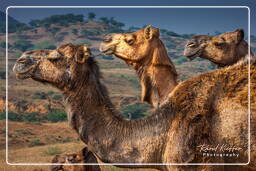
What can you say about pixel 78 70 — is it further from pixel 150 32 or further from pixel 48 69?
pixel 150 32

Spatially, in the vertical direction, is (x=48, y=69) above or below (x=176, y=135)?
above

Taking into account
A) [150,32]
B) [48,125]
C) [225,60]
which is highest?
[150,32]

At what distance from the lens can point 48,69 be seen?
6027mm

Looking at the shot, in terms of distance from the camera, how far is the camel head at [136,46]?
A: 8.98m

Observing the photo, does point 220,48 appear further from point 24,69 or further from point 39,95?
point 39,95

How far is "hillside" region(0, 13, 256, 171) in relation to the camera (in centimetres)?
1891

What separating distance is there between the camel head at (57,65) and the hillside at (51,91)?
8.13 metres

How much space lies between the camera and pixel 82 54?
237 inches

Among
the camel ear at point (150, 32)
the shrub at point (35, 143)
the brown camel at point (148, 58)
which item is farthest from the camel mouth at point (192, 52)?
the shrub at point (35, 143)

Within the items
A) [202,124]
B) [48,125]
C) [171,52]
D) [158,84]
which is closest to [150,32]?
[158,84]

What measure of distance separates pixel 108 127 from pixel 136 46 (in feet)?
11.5

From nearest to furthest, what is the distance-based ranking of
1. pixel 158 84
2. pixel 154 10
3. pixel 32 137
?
pixel 154 10 → pixel 158 84 → pixel 32 137

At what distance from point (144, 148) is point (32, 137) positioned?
68.5ft

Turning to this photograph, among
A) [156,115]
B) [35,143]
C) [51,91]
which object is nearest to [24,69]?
[156,115]
